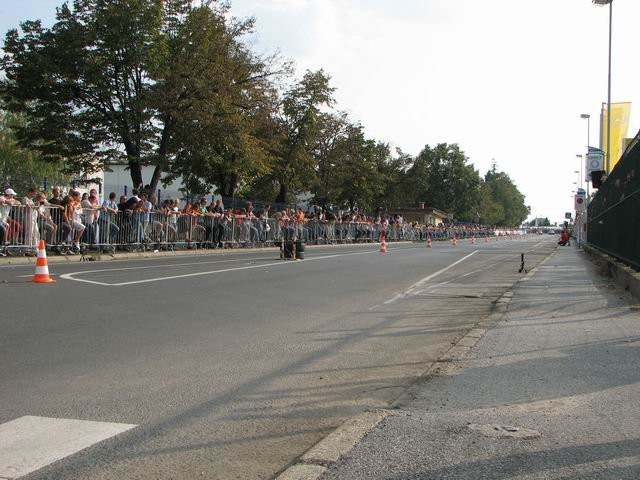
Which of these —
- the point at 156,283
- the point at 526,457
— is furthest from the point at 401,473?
the point at 156,283

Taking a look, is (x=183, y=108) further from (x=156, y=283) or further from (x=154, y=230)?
(x=156, y=283)

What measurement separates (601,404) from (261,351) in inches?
132

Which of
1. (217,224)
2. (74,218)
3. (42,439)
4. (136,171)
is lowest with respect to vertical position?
(42,439)

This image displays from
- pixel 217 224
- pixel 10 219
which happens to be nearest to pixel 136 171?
pixel 217 224

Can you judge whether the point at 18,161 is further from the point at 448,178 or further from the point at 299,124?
the point at 448,178

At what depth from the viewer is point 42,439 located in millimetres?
3932

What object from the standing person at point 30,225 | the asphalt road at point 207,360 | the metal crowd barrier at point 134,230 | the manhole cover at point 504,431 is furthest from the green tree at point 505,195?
the manhole cover at point 504,431

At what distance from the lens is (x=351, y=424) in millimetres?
4230

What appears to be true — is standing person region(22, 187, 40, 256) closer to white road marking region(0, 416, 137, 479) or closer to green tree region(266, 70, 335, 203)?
white road marking region(0, 416, 137, 479)

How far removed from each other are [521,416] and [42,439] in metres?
3.16

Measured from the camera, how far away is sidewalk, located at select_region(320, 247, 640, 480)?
11.5 feet

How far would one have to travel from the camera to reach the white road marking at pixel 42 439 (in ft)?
11.7

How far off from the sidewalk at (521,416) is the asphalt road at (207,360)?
1.45ft

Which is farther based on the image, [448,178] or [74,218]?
[448,178]
